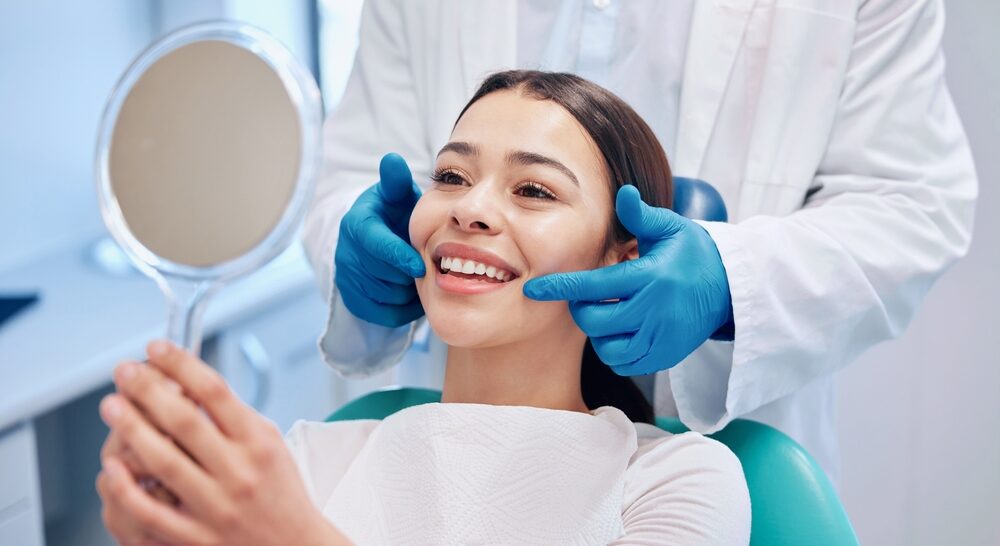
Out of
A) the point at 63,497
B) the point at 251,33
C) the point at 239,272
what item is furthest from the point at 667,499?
the point at 63,497

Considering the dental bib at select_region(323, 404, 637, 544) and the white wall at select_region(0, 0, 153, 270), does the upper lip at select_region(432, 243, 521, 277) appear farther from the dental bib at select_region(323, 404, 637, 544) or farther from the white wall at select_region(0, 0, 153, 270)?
the white wall at select_region(0, 0, 153, 270)

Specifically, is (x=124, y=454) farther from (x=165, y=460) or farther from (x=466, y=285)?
(x=466, y=285)

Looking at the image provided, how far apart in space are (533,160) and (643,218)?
158 mm

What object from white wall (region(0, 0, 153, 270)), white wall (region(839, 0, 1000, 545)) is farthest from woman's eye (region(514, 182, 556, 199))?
white wall (region(0, 0, 153, 270))

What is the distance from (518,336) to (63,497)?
1.36m

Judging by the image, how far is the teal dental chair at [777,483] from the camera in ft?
4.38

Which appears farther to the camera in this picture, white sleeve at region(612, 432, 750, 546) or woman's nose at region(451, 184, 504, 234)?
woman's nose at region(451, 184, 504, 234)

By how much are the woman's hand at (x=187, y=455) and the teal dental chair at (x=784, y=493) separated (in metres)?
0.78

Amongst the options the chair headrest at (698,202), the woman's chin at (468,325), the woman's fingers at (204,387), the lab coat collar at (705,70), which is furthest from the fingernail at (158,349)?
the lab coat collar at (705,70)

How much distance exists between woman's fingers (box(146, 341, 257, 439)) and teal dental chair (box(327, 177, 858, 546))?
0.82 metres

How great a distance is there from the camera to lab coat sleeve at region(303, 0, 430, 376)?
1.75 m

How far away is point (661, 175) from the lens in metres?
1.48

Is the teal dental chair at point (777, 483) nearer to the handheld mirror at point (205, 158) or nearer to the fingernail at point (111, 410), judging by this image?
the handheld mirror at point (205, 158)

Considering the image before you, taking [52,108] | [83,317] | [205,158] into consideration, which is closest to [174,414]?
[205,158]
